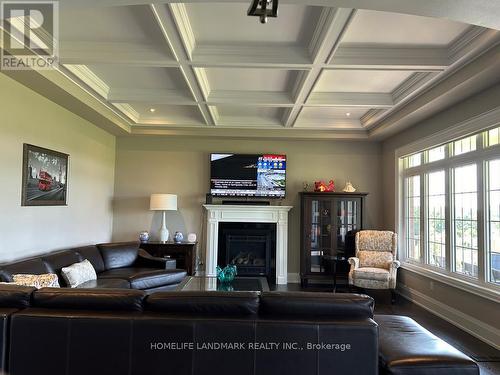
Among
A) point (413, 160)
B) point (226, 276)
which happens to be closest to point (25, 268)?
point (226, 276)

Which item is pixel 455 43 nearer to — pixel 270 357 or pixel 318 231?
pixel 270 357

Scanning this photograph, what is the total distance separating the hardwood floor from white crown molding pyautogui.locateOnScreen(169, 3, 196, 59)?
3.89 meters

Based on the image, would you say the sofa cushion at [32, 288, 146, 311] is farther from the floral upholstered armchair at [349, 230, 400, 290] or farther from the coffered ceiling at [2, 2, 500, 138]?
the floral upholstered armchair at [349, 230, 400, 290]

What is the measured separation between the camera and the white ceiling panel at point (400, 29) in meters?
2.85

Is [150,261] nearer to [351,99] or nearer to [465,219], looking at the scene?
[351,99]

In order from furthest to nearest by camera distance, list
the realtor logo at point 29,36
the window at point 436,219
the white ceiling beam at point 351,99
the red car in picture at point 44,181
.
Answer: the white ceiling beam at point 351,99
the window at point 436,219
the red car in picture at point 44,181
the realtor logo at point 29,36

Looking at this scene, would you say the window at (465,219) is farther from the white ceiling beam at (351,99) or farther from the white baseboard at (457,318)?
the white ceiling beam at (351,99)

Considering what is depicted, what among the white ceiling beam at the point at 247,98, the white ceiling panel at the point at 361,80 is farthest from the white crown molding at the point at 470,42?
the white ceiling beam at the point at 247,98

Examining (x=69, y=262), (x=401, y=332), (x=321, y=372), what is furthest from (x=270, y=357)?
(x=69, y=262)

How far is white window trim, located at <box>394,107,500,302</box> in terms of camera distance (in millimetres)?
3641

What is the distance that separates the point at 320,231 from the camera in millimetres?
6242

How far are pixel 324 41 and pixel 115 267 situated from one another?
4.05 m

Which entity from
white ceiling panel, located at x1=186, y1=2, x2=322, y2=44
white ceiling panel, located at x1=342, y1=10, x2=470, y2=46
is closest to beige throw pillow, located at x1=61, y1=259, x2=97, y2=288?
white ceiling panel, located at x1=186, y1=2, x2=322, y2=44

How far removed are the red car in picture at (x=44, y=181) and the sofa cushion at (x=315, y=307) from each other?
344 cm
